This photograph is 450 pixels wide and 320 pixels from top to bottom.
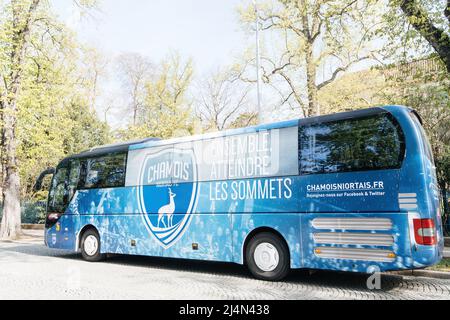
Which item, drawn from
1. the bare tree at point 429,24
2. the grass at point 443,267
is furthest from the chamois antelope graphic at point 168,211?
the bare tree at point 429,24

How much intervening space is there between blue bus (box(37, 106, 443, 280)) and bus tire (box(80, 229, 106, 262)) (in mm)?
38

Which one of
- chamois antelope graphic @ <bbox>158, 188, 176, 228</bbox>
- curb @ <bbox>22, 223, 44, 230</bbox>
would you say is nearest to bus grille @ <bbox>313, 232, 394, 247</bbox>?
chamois antelope graphic @ <bbox>158, 188, 176, 228</bbox>

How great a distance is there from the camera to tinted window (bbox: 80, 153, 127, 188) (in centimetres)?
1205

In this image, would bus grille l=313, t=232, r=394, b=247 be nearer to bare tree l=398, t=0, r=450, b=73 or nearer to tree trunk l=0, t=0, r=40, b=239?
bare tree l=398, t=0, r=450, b=73

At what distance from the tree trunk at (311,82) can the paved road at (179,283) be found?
12089mm

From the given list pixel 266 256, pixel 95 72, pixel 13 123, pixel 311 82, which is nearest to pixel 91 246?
pixel 266 256

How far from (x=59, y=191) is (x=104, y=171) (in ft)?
7.95

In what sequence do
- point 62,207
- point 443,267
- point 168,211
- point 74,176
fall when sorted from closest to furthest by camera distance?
point 443,267, point 168,211, point 74,176, point 62,207

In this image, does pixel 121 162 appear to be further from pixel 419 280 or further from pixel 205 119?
pixel 205 119

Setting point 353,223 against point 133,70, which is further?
point 133,70

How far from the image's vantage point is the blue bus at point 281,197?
24.4ft

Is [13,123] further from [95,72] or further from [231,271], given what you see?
[95,72]

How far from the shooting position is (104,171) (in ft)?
41.1

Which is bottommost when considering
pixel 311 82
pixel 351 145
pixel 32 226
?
pixel 32 226
